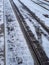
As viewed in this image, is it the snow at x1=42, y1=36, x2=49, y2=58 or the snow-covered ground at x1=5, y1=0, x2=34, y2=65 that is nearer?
the snow-covered ground at x1=5, y1=0, x2=34, y2=65

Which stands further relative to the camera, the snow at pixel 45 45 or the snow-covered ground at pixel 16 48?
the snow at pixel 45 45

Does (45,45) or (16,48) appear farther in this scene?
(45,45)

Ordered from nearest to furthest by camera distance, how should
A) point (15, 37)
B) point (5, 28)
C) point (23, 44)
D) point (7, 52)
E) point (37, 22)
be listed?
1. point (7, 52)
2. point (23, 44)
3. point (15, 37)
4. point (5, 28)
5. point (37, 22)

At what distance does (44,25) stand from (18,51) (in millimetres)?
2143

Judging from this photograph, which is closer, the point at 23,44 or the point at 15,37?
the point at 23,44

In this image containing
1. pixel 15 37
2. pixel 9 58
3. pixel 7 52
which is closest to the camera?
pixel 9 58

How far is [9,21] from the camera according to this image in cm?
650

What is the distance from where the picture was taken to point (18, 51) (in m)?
3.99

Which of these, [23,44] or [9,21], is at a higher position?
[23,44]

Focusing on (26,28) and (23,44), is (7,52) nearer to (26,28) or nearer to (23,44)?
(23,44)

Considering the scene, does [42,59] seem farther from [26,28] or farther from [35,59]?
[26,28]

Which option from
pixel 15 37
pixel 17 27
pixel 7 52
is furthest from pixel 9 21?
pixel 7 52

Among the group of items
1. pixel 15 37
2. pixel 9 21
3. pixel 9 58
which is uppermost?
pixel 9 58

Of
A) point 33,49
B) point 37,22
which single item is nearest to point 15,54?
point 33,49
